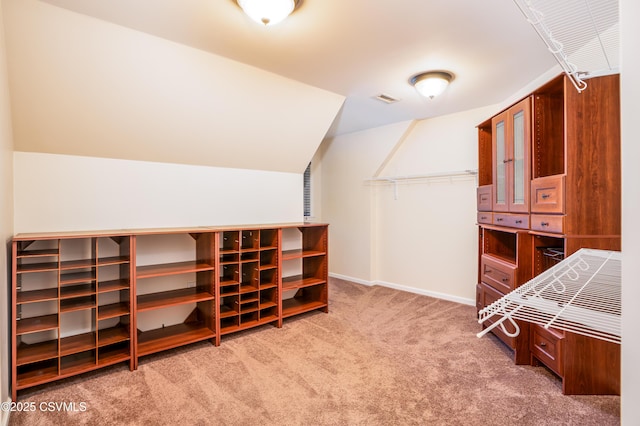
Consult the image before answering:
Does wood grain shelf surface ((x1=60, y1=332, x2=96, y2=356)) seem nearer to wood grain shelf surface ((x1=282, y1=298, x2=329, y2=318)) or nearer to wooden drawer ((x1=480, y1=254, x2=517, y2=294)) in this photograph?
wood grain shelf surface ((x1=282, y1=298, x2=329, y2=318))

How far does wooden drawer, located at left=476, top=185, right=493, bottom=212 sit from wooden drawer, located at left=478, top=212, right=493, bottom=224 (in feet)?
0.13

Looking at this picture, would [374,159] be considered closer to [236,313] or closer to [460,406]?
[236,313]

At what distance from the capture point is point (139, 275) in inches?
106

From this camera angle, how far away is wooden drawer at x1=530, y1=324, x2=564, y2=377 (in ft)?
7.33

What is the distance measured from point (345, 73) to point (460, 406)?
9.14 ft

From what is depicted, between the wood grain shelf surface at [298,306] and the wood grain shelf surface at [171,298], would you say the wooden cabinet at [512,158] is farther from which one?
the wood grain shelf surface at [171,298]

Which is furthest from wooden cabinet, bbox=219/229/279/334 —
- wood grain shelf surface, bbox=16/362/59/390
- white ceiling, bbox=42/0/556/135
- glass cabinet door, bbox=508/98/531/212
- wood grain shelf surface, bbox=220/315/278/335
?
glass cabinet door, bbox=508/98/531/212

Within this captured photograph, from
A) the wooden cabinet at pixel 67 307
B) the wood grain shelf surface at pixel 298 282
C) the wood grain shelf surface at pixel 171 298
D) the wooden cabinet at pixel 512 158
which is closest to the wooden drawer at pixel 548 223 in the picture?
the wooden cabinet at pixel 512 158

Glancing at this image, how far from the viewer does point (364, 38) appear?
94.7 inches

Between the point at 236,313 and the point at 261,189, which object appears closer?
the point at 236,313

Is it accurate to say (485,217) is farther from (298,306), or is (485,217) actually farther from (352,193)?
(352,193)

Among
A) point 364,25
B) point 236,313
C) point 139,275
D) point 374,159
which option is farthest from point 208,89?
point 374,159

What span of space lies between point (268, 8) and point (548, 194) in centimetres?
220

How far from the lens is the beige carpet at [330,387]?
6.55 ft
